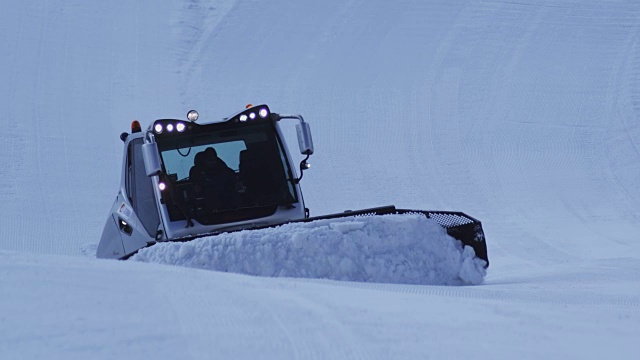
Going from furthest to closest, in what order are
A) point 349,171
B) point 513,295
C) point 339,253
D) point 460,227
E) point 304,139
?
point 349,171 < point 304,139 < point 460,227 < point 339,253 < point 513,295

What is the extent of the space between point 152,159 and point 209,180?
55cm

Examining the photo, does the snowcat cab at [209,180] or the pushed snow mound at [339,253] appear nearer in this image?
the pushed snow mound at [339,253]

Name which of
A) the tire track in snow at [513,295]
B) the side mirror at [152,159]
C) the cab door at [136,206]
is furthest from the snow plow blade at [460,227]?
the cab door at [136,206]

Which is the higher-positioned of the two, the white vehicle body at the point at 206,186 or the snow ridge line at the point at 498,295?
the white vehicle body at the point at 206,186

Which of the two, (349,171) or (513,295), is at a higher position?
(513,295)

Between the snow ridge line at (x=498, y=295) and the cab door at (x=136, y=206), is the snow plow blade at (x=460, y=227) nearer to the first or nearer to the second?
the snow ridge line at (x=498, y=295)

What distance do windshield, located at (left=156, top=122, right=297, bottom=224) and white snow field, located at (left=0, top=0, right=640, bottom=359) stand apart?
134 centimetres

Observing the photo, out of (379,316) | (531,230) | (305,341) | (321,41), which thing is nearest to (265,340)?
(305,341)

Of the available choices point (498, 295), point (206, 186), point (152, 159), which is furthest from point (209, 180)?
point (498, 295)

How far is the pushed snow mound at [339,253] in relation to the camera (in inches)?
223

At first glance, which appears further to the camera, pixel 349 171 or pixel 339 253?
pixel 349 171

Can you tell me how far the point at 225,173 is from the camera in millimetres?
7281

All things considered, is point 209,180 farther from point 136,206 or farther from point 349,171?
point 349,171

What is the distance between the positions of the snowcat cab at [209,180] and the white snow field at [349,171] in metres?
1.24
